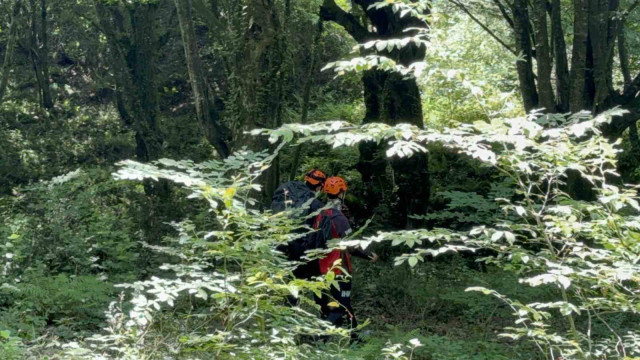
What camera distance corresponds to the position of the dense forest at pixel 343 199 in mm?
4285

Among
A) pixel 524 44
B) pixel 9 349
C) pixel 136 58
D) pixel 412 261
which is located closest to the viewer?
pixel 412 261

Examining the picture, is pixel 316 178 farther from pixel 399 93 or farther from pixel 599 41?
pixel 599 41

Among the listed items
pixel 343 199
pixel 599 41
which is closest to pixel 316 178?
pixel 343 199

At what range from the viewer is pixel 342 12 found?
12570 millimetres

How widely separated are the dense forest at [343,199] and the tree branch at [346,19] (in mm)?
35

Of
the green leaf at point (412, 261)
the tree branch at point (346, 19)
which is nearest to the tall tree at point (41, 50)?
the tree branch at point (346, 19)

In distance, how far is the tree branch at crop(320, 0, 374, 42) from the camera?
1241 centimetres

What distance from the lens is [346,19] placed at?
41.2ft

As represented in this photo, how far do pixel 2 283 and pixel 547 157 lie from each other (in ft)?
22.7

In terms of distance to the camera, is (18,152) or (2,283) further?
(18,152)

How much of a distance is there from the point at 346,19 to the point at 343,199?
18.2 feet

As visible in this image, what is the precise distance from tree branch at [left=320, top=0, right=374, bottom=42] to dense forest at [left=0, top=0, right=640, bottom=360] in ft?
0.11

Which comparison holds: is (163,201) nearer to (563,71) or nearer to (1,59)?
(563,71)

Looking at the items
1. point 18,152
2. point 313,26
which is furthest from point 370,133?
point 18,152
